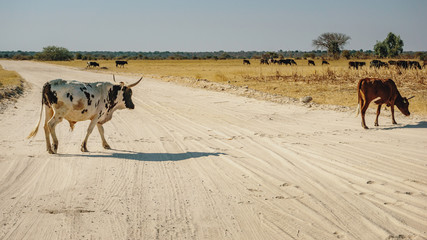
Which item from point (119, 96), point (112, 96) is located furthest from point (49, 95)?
point (119, 96)

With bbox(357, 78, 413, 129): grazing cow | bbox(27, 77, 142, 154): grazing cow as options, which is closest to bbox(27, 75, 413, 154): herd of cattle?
bbox(27, 77, 142, 154): grazing cow

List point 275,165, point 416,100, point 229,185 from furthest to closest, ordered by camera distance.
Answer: point 416,100
point 275,165
point 229,185

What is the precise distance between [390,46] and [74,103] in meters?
93.9

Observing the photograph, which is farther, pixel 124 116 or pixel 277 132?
pixel 124 116

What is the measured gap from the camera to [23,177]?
6.74 meters

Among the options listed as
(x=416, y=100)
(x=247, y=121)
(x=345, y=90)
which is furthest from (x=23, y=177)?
(x=345, y=90)

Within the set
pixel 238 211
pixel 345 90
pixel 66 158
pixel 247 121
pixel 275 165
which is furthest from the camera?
pixel 345 90

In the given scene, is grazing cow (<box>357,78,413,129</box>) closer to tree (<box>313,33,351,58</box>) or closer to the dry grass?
the dry grass

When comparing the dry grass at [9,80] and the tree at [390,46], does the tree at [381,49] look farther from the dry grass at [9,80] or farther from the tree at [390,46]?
the dry grass at [9,80]

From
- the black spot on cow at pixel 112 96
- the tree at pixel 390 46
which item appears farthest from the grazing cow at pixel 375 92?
the tree at pixel 390 46

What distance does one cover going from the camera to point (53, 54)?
11256 centimetres

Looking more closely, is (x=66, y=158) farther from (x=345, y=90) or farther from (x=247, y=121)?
(x=345, y=90)

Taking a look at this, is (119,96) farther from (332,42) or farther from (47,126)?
(332,42)

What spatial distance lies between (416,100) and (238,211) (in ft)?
44.9
